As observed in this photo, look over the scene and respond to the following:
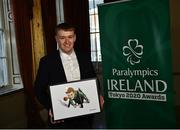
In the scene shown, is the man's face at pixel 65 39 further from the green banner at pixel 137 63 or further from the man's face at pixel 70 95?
the green banner at pixel 137 63

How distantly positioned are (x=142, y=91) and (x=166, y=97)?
23 centimetres

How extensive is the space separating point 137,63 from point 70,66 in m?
1.09

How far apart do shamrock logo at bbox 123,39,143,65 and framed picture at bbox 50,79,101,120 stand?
104cm

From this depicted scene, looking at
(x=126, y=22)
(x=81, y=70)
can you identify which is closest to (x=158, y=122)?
(x=126, y=22)

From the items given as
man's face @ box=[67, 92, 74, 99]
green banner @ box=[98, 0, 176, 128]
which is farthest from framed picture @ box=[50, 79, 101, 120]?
green banner @ box=[98, 0, 176, 128]

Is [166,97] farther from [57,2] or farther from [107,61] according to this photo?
[57,2]

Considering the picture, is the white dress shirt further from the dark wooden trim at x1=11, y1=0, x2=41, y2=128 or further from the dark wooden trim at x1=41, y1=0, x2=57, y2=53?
the dark wooden trim at x1=41, y1=0, x2=57, y2=53

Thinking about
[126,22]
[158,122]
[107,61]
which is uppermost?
[126,22]

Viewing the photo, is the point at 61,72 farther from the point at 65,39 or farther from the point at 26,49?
the point at 26,49

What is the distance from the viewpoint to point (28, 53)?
409 cm

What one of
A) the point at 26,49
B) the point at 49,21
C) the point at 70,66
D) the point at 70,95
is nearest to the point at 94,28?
the point at 49,21

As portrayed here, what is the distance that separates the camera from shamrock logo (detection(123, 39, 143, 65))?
2.88 meters

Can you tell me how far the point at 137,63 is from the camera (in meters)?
2.90

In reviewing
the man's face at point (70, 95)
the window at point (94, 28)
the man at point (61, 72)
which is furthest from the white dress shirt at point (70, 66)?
the window at point (94, 28)
